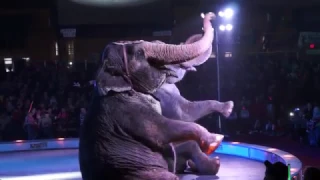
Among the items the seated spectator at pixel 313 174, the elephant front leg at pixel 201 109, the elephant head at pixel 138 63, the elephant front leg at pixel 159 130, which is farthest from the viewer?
the elephant front leg at pixel 201 109

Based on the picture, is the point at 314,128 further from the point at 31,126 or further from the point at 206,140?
the point at 206,140

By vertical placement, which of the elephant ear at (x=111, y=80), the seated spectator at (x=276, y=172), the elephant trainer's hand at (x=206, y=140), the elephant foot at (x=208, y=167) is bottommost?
the elephant foot at (x=208, y=167)

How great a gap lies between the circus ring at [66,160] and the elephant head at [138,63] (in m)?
1.54

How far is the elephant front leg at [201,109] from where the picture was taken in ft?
15.9

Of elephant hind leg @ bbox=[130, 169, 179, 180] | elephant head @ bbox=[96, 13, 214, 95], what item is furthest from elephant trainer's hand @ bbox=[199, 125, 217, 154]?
elephant head @ bbox=[96, 13, 214, 95]

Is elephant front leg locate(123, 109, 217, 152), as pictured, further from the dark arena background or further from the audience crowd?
the audience crowd

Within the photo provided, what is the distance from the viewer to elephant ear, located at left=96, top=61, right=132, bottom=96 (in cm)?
347

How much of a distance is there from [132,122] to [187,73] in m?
8.65

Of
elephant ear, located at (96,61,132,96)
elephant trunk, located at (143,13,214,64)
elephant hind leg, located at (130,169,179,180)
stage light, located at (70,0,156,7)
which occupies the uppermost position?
stage light, located at (70,0,156,7)

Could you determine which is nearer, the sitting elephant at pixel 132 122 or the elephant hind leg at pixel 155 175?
the sitting elephant at pixel 132 122

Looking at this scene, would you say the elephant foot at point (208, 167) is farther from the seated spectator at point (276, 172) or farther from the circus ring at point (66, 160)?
the seated spectator at point (276, 172)

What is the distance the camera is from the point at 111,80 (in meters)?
3.49

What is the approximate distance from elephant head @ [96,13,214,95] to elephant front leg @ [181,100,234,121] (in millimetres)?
1190

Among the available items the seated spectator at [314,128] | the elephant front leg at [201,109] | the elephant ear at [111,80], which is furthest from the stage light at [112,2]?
the elephant ear at [111,80]
